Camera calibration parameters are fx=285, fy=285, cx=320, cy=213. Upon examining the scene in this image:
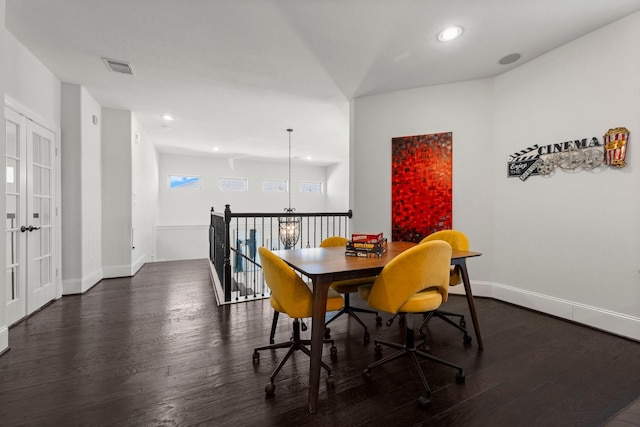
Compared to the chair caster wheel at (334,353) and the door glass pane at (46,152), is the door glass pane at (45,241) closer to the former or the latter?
the door glass pane at (46,152)

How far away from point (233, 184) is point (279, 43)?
662 cm

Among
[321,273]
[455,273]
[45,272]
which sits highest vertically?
[321,273]

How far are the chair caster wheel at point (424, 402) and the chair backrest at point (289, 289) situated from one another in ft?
2.57

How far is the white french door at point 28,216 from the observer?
9.07 feet

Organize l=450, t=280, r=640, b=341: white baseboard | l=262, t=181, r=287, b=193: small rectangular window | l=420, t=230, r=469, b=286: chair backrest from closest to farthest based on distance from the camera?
l=450, t=280, r=640, b=341: white baseboard < l=420, t=230, r=469, b=286: chair backrest < l=262, t=181, r=287, b=193: small rectangular window

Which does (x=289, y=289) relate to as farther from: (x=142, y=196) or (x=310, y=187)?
(x=310, y=187)

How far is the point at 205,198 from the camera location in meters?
8.55

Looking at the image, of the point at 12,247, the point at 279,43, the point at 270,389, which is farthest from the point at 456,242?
the point at 12,247

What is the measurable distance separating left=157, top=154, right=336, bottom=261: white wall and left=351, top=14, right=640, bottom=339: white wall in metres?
5.38

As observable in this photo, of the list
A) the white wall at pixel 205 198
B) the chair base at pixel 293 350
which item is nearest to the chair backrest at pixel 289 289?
the chair base at pixel 293 350

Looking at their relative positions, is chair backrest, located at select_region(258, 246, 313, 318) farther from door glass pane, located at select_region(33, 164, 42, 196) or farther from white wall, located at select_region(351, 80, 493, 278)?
door glass pane, located at select_region(33, 164, 42, 196)

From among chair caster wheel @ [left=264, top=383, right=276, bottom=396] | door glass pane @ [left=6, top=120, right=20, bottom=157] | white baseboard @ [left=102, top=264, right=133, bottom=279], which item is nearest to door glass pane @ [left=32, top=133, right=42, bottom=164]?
door glass pane @ [left=6, top=120, right=20, bottom=157]

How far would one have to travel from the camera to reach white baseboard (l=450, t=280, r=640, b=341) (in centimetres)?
251

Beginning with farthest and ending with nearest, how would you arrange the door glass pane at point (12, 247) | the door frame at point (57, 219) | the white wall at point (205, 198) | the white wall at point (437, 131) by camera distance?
the white wall at point (205, 198) → the white wall at point (437, 131) → the door frame at point (57, 219) → the door glass pane at point (12, 247)
